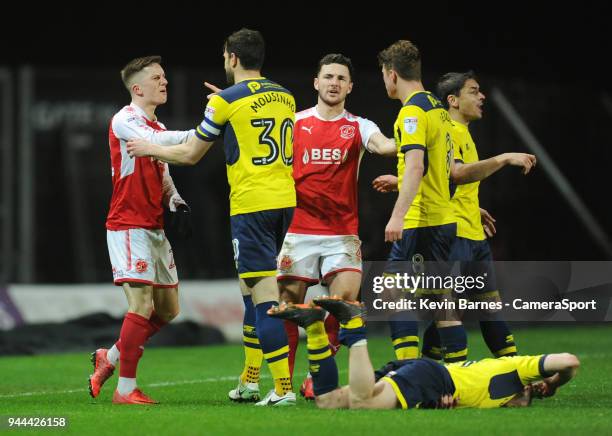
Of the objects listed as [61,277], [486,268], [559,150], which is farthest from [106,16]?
[486,268]

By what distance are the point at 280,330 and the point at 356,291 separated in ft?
2.88

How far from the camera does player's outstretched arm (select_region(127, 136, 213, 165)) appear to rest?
22.7ft

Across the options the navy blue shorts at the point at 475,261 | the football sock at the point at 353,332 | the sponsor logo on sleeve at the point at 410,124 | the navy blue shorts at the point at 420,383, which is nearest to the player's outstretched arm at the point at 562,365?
the navy blue shorts at the point at 420,383

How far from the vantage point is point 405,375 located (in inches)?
252

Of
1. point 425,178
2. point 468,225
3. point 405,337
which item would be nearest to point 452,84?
point 468,225

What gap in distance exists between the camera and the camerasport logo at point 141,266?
737cm

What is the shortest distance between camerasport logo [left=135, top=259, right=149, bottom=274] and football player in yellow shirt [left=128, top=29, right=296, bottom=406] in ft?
2.43

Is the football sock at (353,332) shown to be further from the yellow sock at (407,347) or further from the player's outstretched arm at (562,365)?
the yellow sock at (407,347)

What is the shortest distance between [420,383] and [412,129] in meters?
1.59

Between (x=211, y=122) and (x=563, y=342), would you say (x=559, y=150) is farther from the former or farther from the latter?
(x=211, y=122)

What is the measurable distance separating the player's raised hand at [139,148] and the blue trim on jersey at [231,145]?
47cm

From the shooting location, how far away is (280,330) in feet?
22.5

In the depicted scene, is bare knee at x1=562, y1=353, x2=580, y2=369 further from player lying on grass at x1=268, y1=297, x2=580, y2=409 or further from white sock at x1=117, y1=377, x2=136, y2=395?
white sock at x1=117, y1=377, x2=136, y2=395

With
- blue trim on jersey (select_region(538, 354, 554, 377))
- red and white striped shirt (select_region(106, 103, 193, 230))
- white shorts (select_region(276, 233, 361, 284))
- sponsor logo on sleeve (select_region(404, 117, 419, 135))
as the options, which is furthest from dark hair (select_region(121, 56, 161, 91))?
blue trim on jersey (select_region(538, 354, 554, 377))
